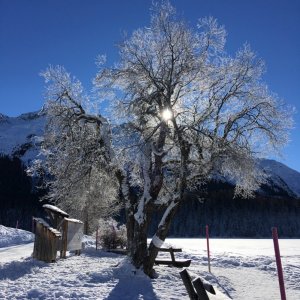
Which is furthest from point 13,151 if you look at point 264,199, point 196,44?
point 196,44

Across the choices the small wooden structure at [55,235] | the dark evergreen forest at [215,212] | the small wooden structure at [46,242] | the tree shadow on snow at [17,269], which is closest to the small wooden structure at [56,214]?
the small wooden structure at [55,235]

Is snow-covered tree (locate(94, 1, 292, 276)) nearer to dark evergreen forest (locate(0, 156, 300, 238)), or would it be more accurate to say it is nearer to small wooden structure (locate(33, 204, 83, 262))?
small wooden structure (locate(33, 204, 83, 262))

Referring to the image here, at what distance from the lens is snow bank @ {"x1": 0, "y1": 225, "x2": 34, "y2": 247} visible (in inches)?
1231

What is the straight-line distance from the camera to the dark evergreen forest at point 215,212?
11444cm

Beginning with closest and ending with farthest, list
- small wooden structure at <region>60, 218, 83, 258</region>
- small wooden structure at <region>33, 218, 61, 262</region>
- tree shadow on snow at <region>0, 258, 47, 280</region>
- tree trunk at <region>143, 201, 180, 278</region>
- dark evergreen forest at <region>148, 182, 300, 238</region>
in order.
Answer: tree shadow on snow at <region>0, 258, 47, 280</region>, tree trunk at <region>143, 201, 180, 278</region>, small wooden structure at <region>33, 218, 61, 262</region>, small wooden structure at <region>60, 218, 83, 258</region>, dark evergreen forest at <region>148, 182, 300, 238</region>

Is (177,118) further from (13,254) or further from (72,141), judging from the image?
(13,254)

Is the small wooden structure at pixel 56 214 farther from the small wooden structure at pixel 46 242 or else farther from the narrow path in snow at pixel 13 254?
the narrow path in snow at pixel 13 254

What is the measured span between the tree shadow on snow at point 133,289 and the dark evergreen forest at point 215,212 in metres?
100

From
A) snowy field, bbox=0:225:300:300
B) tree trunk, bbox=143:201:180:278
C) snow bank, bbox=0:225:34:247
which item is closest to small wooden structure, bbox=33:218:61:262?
snowy field, bbox=0:225:300:300

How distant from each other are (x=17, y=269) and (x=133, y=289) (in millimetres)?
4380

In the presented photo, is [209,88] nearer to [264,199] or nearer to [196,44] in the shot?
[196,44]

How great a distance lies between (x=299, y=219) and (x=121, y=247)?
362 ft

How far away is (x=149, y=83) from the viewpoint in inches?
564

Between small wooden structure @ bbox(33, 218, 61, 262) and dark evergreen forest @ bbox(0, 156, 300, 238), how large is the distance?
96371 millimetres
